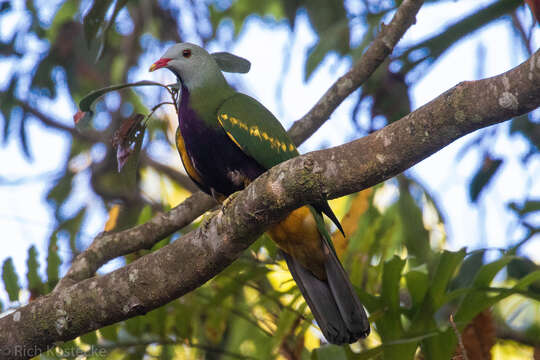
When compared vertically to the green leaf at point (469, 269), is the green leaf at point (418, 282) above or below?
below

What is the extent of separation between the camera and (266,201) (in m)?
1.97

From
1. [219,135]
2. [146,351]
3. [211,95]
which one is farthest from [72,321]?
[211,95]

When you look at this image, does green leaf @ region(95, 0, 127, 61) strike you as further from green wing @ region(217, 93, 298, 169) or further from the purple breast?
green wing @ region(217, 93, 298, 169)

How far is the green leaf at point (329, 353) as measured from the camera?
2363 mm

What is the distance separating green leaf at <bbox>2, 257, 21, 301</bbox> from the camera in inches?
112

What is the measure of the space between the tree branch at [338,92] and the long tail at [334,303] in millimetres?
673

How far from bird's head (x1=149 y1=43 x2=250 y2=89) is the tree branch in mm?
429

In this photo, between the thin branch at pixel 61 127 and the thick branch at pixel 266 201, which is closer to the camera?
the thick branch at pixel 266 201

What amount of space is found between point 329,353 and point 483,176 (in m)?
2.15

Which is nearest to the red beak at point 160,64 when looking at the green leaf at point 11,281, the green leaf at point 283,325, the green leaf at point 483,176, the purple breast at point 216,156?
the purple breast at point 216,156

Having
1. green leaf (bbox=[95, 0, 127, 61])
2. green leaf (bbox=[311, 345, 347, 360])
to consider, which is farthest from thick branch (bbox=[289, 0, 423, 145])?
green leaf (bbox=[311, 345, 347, 360])

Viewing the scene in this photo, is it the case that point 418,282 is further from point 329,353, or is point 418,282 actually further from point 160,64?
point 160,64

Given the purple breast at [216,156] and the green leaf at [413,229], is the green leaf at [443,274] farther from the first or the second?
the green leaf at [413,229]

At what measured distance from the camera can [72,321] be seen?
7.55 ft
